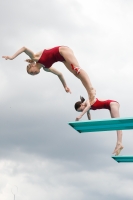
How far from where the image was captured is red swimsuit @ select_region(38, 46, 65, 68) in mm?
13938

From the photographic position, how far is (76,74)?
1393cm

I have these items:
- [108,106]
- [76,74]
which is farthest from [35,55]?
[108,106]

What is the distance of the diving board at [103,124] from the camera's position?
43.0ft

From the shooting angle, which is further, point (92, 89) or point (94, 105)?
point (94, 105)

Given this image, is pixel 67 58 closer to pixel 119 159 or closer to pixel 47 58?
pixel 47 58

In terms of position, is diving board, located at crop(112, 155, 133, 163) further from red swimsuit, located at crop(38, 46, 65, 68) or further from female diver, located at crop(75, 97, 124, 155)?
red swimsuit, located at crop(38, 46, 65, 68)

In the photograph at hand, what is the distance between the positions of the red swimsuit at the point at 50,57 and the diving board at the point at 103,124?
188 cm

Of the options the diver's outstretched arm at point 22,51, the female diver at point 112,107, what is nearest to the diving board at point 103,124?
the female diver at point 112,107

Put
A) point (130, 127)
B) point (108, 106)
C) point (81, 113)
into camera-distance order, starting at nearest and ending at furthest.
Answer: point (130, 127)
point (81, 113)
point (108, 106)

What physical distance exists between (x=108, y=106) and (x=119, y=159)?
1.84 m

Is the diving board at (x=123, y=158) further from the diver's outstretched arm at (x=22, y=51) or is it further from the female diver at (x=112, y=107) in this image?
the diver's outstretched arm at (x=22, y=51)

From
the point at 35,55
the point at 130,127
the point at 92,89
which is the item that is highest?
the point at 35,55

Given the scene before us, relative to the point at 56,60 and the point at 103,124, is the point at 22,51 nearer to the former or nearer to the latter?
the point at 56,60

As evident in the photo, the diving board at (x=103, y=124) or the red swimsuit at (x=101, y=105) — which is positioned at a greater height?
the red swimsuit at (x=101, y=105)
